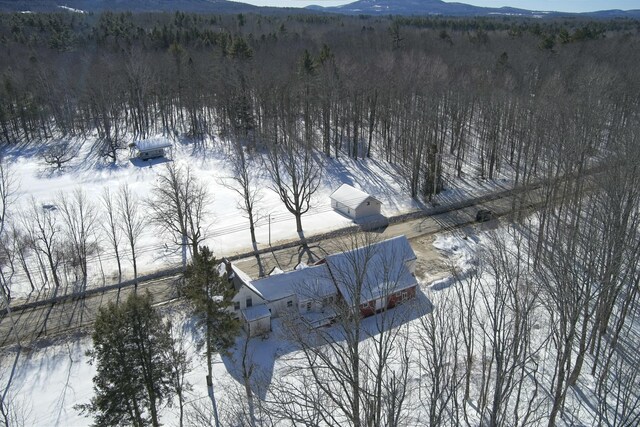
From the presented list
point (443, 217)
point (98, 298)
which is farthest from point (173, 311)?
point (443, 217)

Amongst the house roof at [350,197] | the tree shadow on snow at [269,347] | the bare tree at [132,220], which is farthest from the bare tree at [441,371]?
the bare tree at [132,220]

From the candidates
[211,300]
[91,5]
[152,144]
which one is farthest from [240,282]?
[91,5]

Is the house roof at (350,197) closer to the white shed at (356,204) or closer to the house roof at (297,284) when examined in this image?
the white shed at (356,204)

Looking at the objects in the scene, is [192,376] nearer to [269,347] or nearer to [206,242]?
[269,347]

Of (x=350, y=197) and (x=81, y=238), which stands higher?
(x=81, y=238)

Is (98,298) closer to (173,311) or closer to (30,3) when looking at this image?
(173,311)
